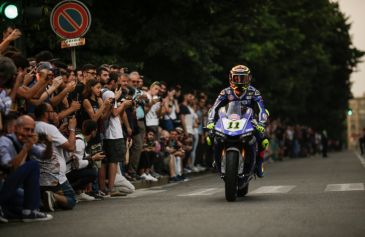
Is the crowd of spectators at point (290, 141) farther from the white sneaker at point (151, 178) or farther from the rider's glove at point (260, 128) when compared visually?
the rider's glove at point (260, 128)

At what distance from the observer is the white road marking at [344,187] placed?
52.5 feet

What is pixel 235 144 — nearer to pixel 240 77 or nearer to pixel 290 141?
pixel 240 77

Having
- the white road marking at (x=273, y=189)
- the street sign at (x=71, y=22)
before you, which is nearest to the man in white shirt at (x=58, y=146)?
the street sign at (x=71, y=22)

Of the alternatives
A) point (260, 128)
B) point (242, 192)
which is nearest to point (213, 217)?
point (260, 128)

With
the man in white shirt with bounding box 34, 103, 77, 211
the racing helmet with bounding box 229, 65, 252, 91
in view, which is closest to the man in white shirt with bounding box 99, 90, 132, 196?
the racing helmet with bounding box 229, 65, 252, 91

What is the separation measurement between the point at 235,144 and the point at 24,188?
400 cm

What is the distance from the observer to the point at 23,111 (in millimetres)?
13570

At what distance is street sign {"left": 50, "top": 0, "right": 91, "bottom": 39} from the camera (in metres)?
16.9

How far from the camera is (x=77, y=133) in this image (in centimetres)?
1526

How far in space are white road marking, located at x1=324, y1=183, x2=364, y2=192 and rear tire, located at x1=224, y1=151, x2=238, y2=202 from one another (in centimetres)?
279

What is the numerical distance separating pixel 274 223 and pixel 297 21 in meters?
50.2

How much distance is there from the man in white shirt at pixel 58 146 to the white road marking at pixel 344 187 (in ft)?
15.8

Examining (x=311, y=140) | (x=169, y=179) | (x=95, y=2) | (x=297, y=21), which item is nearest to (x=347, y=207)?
(x=169, y=179)

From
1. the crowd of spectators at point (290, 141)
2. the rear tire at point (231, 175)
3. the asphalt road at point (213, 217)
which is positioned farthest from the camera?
the crowd of spectators at point (290, 141)
